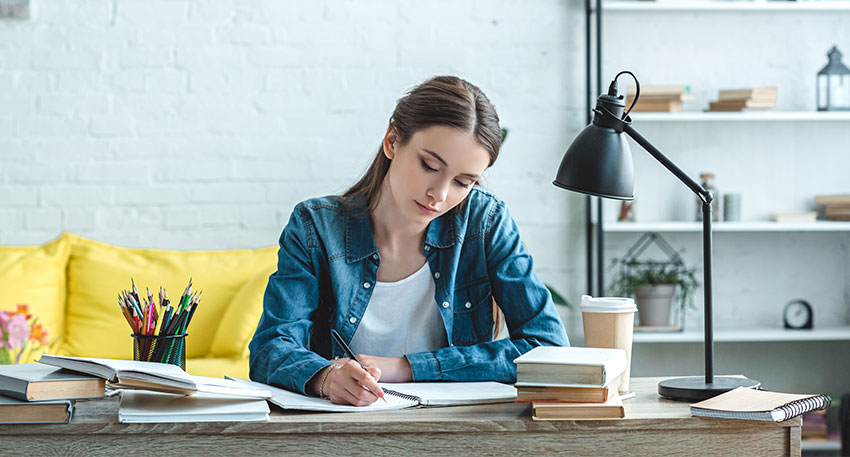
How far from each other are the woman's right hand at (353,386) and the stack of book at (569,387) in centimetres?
20

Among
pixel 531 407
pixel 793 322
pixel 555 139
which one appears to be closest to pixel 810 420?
pixel 793 322

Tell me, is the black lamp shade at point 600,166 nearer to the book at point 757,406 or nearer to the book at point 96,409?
the book at point 757,406

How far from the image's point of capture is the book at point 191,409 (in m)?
1.03

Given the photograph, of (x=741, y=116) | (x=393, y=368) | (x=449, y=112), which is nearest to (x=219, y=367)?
(x=393, y=368)

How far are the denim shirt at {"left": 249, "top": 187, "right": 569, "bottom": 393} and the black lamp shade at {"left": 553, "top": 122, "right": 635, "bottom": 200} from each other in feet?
1.05

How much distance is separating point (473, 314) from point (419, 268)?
139 millimetres

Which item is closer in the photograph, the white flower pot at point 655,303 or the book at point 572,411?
the book at point 572,411

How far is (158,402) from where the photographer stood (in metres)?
1.08

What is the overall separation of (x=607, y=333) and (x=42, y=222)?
2.54 m

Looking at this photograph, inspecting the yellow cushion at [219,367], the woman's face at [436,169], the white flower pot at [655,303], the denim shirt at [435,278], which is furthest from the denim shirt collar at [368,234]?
the white flower pot at [655,303]

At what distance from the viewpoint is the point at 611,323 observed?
1.27m

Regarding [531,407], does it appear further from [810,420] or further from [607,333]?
[810,420]

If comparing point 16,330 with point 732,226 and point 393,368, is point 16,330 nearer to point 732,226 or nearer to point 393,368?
point 393,368

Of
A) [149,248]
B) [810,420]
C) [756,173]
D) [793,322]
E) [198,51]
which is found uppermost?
[198,51]
